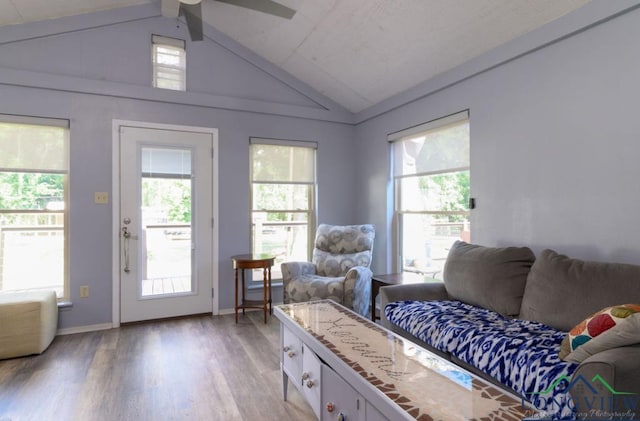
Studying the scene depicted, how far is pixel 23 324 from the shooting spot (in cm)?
278

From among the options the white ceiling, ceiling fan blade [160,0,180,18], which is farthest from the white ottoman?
ceiling fan blade [160,0,180,18]

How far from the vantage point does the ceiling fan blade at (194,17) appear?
269 cm

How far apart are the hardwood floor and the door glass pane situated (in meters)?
0.51

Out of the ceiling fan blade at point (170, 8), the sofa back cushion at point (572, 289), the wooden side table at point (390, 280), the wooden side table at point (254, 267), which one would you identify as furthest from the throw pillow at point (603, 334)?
the ceiling fan blade at point (170, 8)

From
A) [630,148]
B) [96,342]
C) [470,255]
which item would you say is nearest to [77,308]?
[96,342]

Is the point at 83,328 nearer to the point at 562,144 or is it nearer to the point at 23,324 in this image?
the point at 23,324

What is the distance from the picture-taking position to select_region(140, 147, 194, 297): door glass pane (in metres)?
3.66

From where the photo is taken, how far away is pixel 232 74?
4.07m

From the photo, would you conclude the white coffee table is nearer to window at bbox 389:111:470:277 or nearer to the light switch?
window at bbox 389:111:470:277

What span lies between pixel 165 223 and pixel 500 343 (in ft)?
10.6

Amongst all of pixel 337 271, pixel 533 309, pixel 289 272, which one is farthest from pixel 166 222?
pixel 533 309

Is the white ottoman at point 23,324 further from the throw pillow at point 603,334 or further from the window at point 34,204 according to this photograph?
the throw pillow at point 603,334

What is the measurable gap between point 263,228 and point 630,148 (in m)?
3.36

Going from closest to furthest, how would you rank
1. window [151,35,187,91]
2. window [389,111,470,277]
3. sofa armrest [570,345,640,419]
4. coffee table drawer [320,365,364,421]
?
1. sofa armrest [570,345,640,419]
2. coffee table drawer [320,365,364,421]
3. window [389,111,470,277]
4. window [151,35,187,91]
